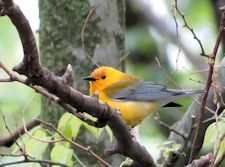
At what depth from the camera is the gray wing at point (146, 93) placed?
11.6 feet

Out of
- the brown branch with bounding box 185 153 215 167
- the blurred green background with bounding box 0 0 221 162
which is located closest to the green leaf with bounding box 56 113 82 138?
the brown branch with bounding box 185 153 215 167

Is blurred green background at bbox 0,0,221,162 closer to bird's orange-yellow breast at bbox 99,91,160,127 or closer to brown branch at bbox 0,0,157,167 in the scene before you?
bird's orange-yellow breast at bbox 99,91,160,127

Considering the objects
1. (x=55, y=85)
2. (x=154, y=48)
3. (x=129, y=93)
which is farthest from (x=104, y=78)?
(x=154, y=48)

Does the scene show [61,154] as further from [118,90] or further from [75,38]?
[118,90]

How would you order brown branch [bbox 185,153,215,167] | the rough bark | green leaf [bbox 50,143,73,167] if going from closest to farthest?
brown branch [bbox 185,153,215,167]
green leaf [bbox 50,143,73,167]
the rough bark

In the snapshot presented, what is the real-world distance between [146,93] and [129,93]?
0.10m

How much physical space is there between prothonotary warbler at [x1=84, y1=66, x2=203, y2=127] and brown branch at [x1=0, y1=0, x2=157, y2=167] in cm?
125

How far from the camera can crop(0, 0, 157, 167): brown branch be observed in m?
1.62

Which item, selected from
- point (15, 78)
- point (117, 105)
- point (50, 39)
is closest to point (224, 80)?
point (117, 105)

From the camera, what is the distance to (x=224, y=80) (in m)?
3.12

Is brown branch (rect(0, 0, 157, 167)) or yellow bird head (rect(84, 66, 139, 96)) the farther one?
yellow bird head (rect(84, 66, 139, 96))

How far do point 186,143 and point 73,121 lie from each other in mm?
506

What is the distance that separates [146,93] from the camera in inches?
146

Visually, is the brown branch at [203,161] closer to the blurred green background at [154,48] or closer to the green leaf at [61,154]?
the green leaf at [61,154]
